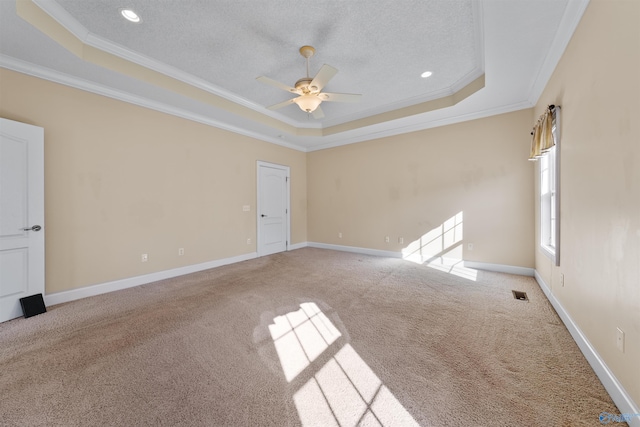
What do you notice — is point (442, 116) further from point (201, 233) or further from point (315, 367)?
point (201, 233)

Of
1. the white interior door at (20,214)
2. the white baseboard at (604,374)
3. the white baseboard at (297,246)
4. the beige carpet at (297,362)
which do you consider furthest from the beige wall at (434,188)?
the white interior door at (20,214)

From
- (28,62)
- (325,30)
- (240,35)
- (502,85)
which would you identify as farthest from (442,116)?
(28,62)

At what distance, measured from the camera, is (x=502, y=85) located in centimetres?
327

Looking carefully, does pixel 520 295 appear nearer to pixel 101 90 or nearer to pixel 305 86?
pixel 305 86

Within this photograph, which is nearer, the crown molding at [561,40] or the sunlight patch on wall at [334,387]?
the sunlight patch on wall at [334,387]

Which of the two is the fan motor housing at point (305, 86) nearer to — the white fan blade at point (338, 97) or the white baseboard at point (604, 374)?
the white fan blade at point (338, 97)

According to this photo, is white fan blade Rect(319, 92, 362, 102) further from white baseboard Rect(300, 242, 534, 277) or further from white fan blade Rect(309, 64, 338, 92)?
white baseboard Rect(300, 242, 534, 277)

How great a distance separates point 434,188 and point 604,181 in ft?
10.1

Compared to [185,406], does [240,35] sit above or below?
above

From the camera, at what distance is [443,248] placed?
4629 millimetres

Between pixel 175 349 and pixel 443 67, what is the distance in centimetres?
444

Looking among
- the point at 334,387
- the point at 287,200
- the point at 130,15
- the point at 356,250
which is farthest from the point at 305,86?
the point at 356,250

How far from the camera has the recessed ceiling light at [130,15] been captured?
2.27 meters

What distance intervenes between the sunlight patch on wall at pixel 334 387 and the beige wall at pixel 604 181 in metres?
1.33
